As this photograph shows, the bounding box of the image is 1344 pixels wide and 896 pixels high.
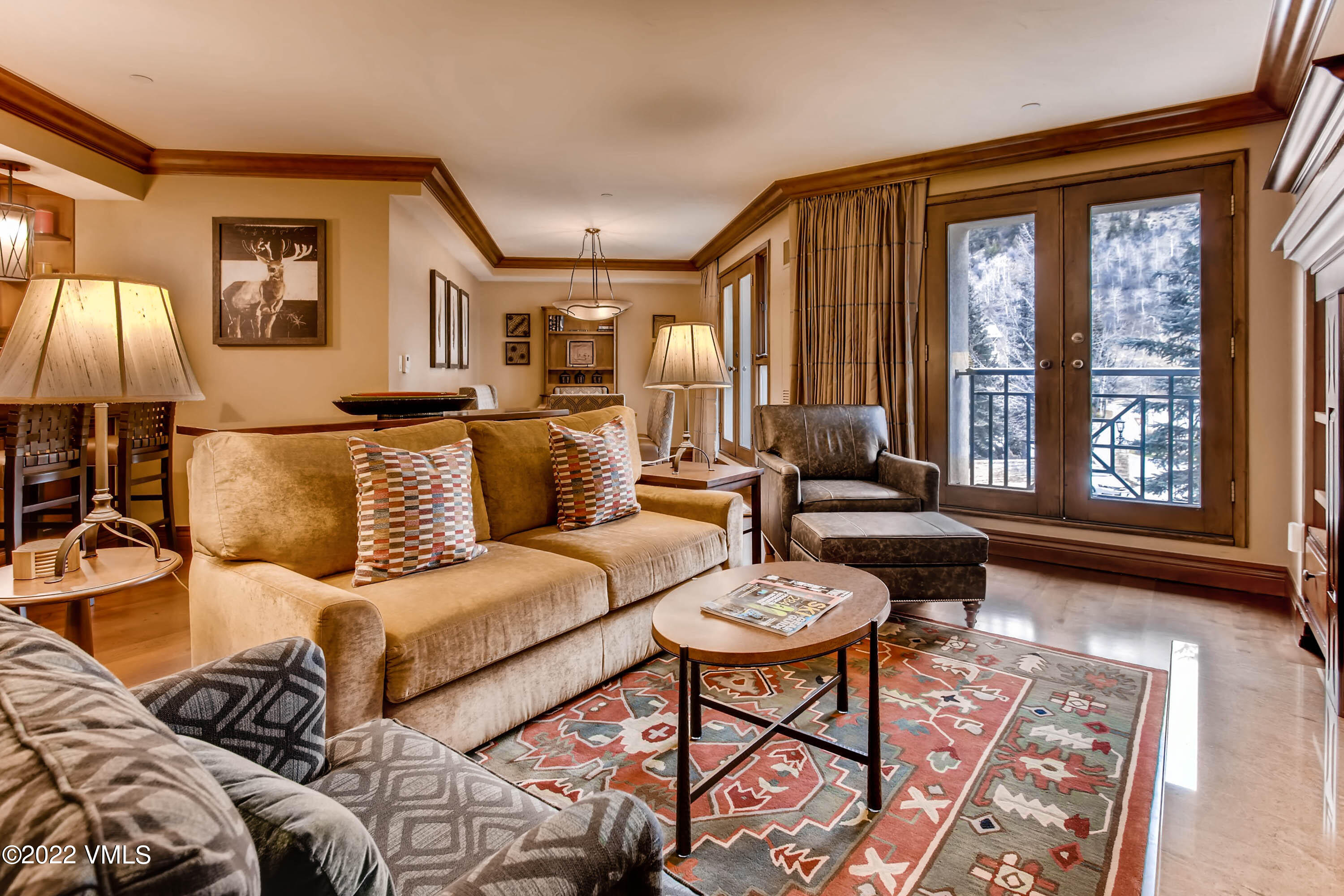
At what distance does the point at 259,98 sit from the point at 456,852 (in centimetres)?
381

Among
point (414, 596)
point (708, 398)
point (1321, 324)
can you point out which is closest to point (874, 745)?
point (414, 596)

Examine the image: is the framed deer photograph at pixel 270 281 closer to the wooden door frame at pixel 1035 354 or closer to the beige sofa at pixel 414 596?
the beige sofa at pixel 414 596

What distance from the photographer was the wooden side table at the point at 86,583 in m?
1.55

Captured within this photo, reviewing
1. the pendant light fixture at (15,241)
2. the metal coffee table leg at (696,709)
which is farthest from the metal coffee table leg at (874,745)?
the pendant light fixture at (15,241)

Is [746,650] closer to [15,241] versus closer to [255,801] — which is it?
[255,801]

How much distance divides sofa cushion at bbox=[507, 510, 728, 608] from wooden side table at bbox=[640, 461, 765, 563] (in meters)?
0.33

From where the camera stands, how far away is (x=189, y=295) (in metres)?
4.25

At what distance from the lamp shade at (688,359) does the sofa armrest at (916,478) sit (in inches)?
40.7

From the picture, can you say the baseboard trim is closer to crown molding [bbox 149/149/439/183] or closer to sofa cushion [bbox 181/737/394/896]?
sofa cushion [bbox 181/737/394/896]

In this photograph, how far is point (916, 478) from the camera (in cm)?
340

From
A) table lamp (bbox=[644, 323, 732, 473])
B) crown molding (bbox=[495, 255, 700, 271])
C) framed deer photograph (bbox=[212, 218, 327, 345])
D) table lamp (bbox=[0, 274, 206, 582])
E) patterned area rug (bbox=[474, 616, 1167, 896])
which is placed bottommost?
patterned area rug (bbox=[474, 616, 1167, 896])

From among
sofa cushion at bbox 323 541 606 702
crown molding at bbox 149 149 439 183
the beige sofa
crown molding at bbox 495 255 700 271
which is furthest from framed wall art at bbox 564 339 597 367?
sofa cushion at bbox 323 541 606 702

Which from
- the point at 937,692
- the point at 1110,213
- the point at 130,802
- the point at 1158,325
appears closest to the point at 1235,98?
the point at 1110,213

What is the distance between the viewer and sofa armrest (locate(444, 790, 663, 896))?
711 millimetres
